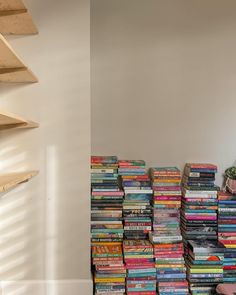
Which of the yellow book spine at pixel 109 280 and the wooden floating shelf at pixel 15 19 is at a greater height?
the wooden floating shelf at pixel 15 19

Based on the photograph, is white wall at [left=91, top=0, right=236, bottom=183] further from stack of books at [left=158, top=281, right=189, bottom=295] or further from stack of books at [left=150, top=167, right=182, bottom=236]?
stack of books at [left=158, top=281, right=189, bottom=295]

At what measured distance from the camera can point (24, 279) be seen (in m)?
1.72

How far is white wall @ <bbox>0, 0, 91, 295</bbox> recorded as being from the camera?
5.42 ft

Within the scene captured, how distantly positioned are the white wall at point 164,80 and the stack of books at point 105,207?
25cm

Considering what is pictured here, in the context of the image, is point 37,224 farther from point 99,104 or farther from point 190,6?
point 190,6

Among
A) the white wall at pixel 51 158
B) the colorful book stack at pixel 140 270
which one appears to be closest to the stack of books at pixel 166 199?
the colorful book stack at pixel 140 270

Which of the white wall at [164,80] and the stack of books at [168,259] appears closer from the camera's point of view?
the stack of books at [168,259]

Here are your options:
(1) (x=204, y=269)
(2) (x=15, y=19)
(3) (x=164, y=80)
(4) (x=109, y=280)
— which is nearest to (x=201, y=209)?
(1) (x=204, y=269)

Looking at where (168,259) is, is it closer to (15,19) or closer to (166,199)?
(166,199)

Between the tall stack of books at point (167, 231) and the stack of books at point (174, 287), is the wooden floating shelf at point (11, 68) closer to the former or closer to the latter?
the tall stack of books at point (167, 231)

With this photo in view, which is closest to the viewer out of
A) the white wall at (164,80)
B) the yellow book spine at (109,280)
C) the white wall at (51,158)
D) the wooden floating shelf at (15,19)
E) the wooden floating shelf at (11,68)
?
the wooden floating shelf at (11,68)

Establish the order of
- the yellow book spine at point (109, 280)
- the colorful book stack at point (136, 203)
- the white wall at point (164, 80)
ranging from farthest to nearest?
1. the white wall at point (164, 80)
2. the colorful book stack at point (136, 203)
3. the yellow book spine at point (109, 280)

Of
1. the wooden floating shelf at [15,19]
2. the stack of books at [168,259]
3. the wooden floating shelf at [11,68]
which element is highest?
the wooden floating shelf at [15,19]

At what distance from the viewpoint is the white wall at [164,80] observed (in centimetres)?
201
